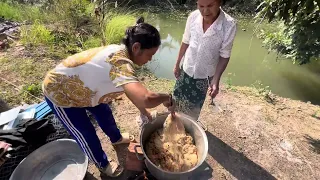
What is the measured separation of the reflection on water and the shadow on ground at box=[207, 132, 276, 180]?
2556 millimetres

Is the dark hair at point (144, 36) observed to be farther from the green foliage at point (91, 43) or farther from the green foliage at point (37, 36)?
the green foliage at point (37, 36)

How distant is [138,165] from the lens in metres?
2.36

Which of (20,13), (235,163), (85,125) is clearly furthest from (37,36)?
(235,163)

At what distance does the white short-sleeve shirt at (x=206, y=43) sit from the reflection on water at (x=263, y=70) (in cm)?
282

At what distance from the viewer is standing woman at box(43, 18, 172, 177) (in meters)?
1.57

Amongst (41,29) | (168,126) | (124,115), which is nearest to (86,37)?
(41,29)

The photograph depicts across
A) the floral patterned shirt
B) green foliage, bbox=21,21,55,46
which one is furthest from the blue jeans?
green foliage, bbox=21,21,55,46

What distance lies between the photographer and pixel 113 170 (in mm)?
2545

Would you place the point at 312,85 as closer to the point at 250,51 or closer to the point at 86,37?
the point at 250,51

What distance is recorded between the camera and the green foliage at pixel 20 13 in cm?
611

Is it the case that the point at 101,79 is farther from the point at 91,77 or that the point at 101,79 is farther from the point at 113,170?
the point at 113,170

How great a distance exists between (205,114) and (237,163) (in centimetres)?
91

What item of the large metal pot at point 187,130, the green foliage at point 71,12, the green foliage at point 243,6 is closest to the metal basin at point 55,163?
the large metal pot at point 187,130

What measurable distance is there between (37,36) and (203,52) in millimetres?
3982
